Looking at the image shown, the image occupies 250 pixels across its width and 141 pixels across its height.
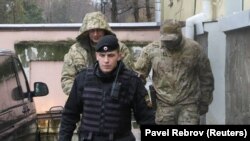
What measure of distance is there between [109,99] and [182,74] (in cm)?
214

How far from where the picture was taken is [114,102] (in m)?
4.41

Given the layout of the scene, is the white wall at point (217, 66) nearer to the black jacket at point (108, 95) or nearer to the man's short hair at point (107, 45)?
the black jacket at point (108, 95)

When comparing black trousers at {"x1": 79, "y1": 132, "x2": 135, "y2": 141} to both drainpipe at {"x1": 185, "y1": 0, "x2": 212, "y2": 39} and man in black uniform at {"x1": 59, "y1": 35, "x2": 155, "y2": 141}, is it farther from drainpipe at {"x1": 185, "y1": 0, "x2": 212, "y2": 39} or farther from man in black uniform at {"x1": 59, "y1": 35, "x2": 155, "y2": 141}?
drainpipe at {"x1": 185, "y1": 0, "x2": 212, "y2": 39}

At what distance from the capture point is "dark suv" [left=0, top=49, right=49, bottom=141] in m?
5.14

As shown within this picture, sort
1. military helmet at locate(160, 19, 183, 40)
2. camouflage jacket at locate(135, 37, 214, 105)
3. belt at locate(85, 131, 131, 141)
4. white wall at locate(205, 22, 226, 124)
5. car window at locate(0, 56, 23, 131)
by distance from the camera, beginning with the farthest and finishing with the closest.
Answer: white wall at locate(205, 22, 226, 124) < camouflage jacket at locate(135, 37, 214, 105) < military helmet at locate(160, 19, 183, 40) < car window at locate(0, 56, 23, 131) < belt at locate(85, 131, 131, 141)

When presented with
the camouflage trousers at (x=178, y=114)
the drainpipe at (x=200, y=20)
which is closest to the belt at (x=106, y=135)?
the camouflage trousers at (x=178, y=114)

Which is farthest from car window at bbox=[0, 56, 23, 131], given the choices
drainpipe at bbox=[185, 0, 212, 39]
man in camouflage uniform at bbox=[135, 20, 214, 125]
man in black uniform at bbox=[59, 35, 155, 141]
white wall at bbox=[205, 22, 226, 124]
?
drainpipe at bbox=[185, 0, 212, 39]

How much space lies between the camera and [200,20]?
9297 millimetres

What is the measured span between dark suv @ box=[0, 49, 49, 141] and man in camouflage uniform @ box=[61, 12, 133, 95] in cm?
53

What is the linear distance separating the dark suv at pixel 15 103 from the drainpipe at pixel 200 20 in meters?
3.43

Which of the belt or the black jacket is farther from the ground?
the black jacket

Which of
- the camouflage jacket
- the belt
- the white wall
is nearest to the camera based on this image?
the belt

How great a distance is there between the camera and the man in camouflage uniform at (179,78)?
252 inches

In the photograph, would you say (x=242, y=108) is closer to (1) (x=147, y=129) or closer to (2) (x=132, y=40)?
(1) (x=147, y=129)
